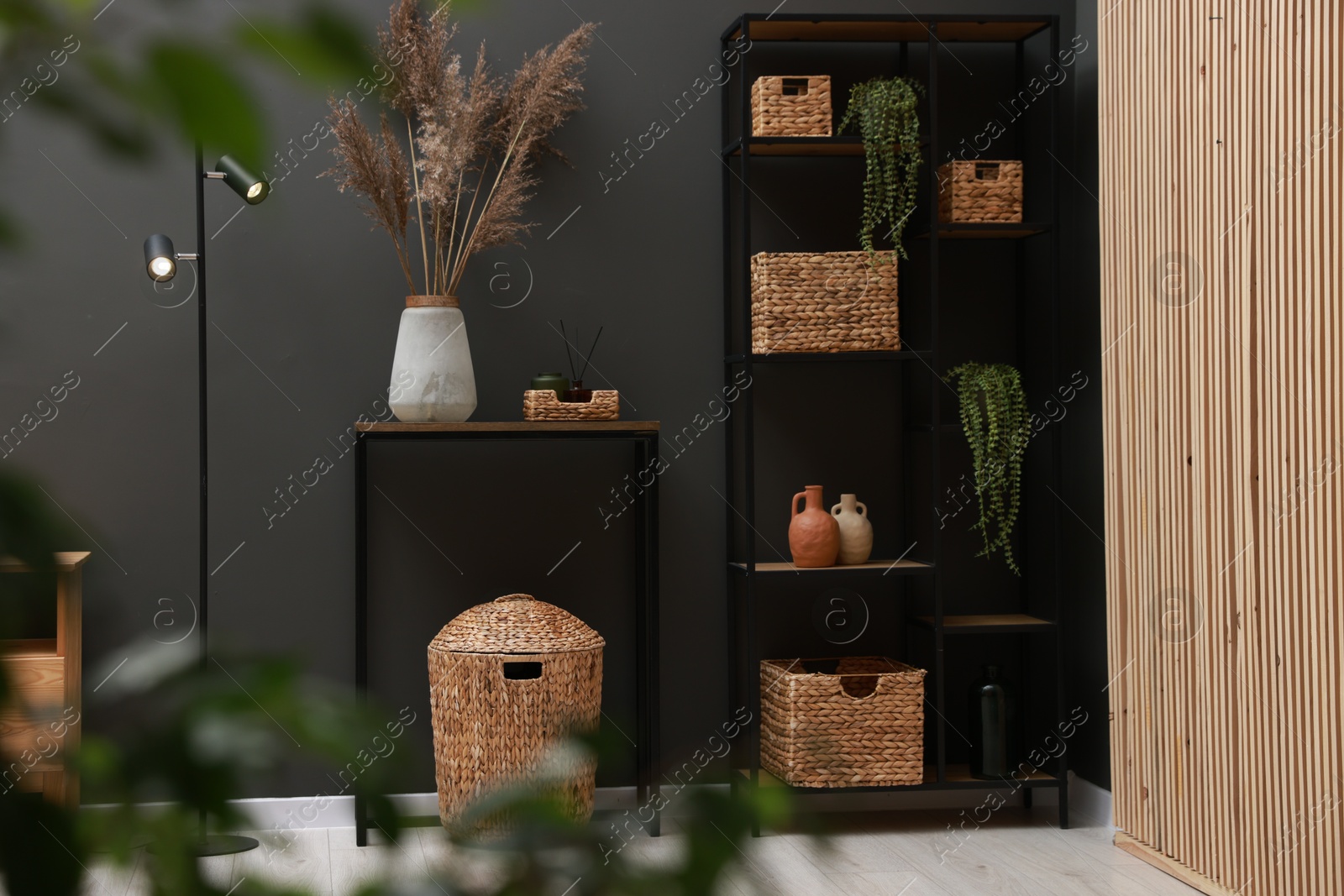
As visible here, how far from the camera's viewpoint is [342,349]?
3.56 meters

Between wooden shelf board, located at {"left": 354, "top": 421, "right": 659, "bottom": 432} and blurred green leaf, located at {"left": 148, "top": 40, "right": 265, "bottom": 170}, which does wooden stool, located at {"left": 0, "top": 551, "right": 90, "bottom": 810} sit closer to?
blurred green leaf, located at {"left": 148, "top": 40, "right": 265, "bottom": 170}

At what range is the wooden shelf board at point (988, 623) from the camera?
344 centimetres

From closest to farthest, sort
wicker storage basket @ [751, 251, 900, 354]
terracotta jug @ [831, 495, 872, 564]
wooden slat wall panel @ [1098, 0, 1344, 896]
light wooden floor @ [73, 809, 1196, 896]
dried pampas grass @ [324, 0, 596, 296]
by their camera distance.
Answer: wooden slat wall panel @ [1098, 0, 1344, 896] < light wooden floor @ [73, 809, 1196, 896] < dried pampas grass @ [324, 0, 596, 296] < wicker storage basket @ [751, 251, 900, 354] < terracotta jug @ [831, 495, 872, 564]

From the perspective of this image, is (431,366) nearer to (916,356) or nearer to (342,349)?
(342,349)

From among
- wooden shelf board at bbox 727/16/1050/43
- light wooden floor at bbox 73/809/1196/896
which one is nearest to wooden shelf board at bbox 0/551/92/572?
light wooden floor at bbox 73/809/1196/896

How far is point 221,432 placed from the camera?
350 cm

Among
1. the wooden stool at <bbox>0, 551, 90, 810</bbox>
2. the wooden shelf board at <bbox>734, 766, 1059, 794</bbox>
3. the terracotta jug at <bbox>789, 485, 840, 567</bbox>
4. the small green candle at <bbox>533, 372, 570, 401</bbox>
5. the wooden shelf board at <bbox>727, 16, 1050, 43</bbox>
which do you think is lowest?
the wooden shelf board at <bbox>734, 766, 1059, 794</bbox>

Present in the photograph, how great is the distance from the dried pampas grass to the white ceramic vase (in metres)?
0.08

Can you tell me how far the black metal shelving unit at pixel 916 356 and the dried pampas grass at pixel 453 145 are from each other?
0.54 metres

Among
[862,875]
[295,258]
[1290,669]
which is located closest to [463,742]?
[862,875]

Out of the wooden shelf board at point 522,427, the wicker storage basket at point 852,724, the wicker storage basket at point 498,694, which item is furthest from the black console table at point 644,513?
the wicker storage basket at point 852,724

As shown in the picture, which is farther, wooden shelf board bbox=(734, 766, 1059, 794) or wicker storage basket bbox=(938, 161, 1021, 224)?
wicker storage basket bbox=(938, 161, 1021, 224)

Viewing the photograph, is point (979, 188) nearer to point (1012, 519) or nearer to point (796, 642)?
point (1012, 519)

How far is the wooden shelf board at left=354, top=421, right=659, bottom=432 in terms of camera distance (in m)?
3.21
